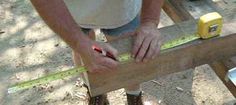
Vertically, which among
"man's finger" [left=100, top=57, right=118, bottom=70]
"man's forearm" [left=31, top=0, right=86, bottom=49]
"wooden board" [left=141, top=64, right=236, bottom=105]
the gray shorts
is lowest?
"wooden board" [left=141, top=64, right=236, bottom=105]

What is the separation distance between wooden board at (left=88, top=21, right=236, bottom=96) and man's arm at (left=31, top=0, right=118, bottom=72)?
5cm

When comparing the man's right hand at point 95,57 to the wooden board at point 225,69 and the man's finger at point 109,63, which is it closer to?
the man's finger at point 109,63

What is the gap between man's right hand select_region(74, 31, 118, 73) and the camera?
1373 millimetres

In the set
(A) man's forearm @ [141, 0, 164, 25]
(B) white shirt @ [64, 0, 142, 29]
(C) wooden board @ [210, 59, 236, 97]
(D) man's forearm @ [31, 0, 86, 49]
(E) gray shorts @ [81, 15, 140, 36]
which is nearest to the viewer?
(D) man's forearm @ [31, 0, 86, 49]

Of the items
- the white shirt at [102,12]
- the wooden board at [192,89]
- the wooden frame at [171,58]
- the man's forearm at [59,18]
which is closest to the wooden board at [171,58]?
the wooden frame at [171,58]

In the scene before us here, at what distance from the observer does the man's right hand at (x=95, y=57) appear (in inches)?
54.1

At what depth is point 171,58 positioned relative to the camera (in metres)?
1.47

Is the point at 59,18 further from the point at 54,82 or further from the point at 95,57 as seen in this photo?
the point at 54,82

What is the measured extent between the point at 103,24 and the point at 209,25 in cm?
65

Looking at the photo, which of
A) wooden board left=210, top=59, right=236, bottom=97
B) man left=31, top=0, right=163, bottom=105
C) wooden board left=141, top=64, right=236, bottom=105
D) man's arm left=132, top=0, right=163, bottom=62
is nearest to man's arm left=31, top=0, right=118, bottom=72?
man left=31, top=0, right=163, bottom=105

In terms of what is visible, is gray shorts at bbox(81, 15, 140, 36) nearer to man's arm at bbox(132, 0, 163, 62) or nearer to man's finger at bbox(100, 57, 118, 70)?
man's arm at bbox(132, 0, 163, 62)

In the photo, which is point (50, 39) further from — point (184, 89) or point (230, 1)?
point (230, 1)

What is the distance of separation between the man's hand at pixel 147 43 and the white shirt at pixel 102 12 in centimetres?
28

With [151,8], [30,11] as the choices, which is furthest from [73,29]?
[30,11]
